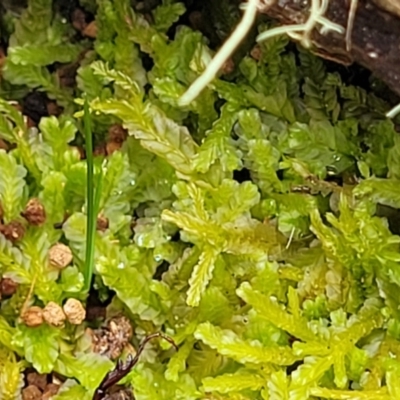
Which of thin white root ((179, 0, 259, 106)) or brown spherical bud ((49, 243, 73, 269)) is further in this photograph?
brown spherical bud ((49, 243, 73, 269))

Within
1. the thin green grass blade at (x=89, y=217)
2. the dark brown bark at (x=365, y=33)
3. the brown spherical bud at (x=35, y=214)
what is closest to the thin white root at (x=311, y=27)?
the dark brown bark at (x=365, y=33)

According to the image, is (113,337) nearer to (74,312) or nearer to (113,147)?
(74,312)

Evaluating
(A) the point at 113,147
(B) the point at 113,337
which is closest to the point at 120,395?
(B) the point at 113,337

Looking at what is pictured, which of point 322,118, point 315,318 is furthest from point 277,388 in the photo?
point 322,118

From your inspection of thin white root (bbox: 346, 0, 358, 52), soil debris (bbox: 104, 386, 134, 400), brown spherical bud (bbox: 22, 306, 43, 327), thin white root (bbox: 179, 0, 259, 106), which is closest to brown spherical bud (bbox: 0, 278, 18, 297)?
brown spherical bud (bbox: 22, 306, 43, 327)

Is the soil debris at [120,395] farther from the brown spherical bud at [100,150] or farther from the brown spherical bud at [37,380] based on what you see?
the brown spherical bud at [100,150]

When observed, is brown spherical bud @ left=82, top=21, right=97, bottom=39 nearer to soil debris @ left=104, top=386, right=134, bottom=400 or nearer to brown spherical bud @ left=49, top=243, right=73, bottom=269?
brown spherical bud @ left=49, top=243, right=73, bottom=269
